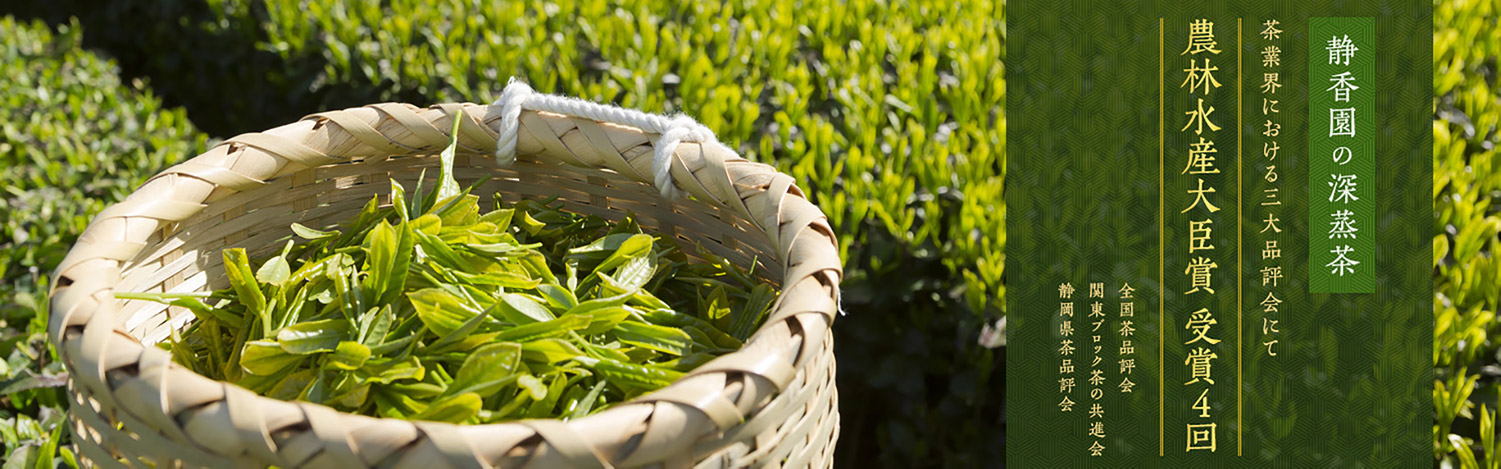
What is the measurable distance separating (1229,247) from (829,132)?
746 millimetres

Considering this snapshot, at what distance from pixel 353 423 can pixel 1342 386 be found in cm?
153

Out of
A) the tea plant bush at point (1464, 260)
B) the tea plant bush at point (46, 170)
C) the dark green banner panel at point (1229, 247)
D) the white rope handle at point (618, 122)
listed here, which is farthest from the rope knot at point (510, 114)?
the tea plant bush at point (1464, 260)

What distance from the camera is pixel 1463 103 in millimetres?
2336

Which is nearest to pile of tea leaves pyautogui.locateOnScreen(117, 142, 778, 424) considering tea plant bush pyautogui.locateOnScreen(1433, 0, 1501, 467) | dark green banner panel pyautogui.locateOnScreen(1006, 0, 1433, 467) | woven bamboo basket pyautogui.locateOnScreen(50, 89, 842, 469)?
woven bamboo basket pyautogui.locateOnScreen(50, 89, 842, 469)

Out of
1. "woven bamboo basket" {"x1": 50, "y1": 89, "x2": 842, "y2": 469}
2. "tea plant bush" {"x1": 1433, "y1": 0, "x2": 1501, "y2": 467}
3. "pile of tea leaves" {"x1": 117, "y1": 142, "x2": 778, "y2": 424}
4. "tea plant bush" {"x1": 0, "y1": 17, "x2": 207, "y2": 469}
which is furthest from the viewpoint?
"tea plant bush" {"x1": 1433, "y1": 0, "x2": 1501, "y2": 467}

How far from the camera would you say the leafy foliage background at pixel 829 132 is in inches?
69.7

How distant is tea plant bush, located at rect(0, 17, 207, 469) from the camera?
4.76 ft

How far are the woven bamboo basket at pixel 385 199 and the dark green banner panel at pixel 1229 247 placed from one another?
753 millimetres

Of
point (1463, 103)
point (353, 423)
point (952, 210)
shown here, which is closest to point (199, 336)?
point (353, 423)

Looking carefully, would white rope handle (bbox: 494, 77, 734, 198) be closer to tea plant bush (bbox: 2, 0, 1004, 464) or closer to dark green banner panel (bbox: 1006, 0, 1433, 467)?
tea plant bush (bbox: 2, 0, 1004, 464)

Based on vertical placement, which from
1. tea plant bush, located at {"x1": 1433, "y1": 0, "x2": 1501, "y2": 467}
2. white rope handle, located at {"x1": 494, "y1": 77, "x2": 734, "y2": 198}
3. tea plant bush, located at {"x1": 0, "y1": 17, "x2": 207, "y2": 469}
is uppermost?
white rope handle, located at {"x1": 494, "y1": 77, "x2": 734, "y2": 198}

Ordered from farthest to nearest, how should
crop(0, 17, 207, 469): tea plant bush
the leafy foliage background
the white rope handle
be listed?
1. the leafy foliage background
2. crop(0, 17, 207, 469): tea plant bush
3. the white rope handle

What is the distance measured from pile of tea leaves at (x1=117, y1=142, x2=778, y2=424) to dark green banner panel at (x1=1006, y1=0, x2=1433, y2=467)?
77 cm

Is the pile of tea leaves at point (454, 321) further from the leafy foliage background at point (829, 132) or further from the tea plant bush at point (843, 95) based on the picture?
the tea plant bush at point (843, 95)
